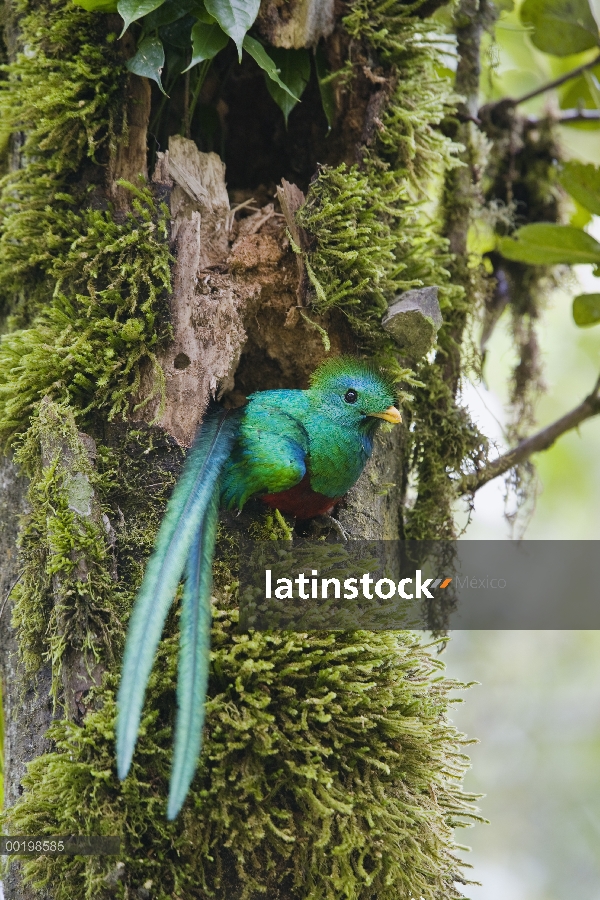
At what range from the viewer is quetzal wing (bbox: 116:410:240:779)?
4.78ft

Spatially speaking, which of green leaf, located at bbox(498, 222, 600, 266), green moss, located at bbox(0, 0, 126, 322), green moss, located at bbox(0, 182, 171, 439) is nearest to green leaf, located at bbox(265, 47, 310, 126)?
green moss, located at bbox(0, 0, 126, 322)

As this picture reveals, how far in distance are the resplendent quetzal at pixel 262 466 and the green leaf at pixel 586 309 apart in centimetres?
115

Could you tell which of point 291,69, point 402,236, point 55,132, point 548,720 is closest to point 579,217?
point 402,236

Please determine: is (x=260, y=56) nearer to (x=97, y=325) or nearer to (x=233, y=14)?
(x=233, y=14)

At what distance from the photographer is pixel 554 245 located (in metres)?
2.75

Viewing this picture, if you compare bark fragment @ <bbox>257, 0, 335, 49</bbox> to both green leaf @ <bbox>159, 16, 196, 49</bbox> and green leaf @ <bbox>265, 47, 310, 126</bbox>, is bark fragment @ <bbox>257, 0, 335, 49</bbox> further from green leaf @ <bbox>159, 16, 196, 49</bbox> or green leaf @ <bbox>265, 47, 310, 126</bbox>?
green leaf @ <bbox>159, 16, 196, 49</bbox>

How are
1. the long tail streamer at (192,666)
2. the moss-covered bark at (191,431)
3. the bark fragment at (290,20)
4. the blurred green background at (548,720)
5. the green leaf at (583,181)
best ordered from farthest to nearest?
the blurred green background at (548,720) < the green leaf at (583,181) < the bark fragment at (290,20) < the moss-covered bark at (191,431) < the long tail streamer at (192,666)

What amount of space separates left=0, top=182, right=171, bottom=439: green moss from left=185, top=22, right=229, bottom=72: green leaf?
43 cm

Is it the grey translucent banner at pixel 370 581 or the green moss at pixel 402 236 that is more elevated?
the green moss at pixel 402 236

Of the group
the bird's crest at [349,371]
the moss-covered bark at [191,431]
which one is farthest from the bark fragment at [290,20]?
the bird's crest at [349,371]

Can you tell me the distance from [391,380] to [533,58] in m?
2.67

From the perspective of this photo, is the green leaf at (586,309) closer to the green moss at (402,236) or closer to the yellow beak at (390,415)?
the green moss at (402,236)

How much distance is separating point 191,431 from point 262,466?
227 millimetres

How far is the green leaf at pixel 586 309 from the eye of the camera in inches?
122
